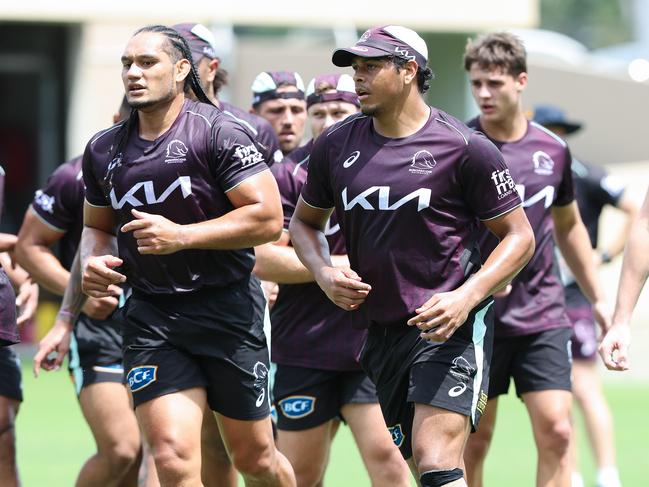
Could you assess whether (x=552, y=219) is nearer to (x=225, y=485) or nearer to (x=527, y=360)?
(x=527, y=360)

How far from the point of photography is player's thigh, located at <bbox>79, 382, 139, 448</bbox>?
322 inches

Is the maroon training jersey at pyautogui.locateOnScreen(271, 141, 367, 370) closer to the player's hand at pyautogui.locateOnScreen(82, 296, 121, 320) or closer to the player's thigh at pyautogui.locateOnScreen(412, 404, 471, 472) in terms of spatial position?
the player's hand at pyautogui.locateOnScreen(82, 296, 121, 320)

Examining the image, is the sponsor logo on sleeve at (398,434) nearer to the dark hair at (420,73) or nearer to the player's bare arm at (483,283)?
the player's bare arm at (483,283)

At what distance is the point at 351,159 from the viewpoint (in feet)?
21.8

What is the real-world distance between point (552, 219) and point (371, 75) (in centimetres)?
222

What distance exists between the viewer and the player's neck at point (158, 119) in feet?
22.1

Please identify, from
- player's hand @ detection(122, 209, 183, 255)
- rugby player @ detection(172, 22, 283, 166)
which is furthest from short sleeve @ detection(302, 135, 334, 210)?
rugby player @ detection(172, 22, 283, 166)

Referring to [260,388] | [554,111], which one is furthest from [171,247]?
[554,111]

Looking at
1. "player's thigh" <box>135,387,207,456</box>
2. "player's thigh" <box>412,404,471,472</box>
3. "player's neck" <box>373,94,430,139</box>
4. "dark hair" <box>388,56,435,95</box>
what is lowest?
"player's thigh" <box>135,387,207,456</box>

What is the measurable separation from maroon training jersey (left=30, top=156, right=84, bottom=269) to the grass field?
2.43 m

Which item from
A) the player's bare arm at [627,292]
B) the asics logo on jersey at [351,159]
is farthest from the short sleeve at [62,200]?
the player's bare arm at [627,292]

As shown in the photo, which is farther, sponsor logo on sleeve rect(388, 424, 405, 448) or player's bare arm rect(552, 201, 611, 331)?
player's bare arm rect(552, 201, 611, 331)

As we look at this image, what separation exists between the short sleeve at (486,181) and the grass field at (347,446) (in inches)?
160

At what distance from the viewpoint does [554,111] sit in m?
11.3
